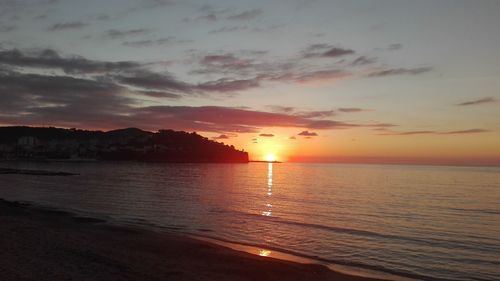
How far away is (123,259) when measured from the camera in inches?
709

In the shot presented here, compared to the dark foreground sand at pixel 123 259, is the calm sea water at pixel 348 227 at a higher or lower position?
lower

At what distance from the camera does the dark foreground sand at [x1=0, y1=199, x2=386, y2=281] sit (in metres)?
14.9

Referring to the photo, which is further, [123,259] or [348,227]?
[348,227]

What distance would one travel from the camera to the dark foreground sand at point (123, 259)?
14922 mm

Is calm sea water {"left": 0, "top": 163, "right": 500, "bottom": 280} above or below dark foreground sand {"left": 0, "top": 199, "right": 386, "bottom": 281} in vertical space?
below

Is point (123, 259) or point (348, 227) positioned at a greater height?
point (123, 259)

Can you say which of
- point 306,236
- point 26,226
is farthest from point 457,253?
point 26,226

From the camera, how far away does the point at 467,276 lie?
19406 millimetres

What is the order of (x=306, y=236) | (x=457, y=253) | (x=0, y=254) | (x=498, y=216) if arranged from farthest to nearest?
(x=498, y=216) < (x=306, y=236) < (x=457, y=253) < (x=0, y=254)

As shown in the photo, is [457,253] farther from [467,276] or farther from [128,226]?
[128,226]

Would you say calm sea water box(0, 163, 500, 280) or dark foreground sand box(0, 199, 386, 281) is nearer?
dark foreground sand box(0, 199, 386, 281)

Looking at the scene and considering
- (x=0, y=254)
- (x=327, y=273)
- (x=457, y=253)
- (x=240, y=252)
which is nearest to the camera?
(x=0, y=254)

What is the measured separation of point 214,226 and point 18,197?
101ft

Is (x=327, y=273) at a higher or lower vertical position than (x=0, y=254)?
lower
